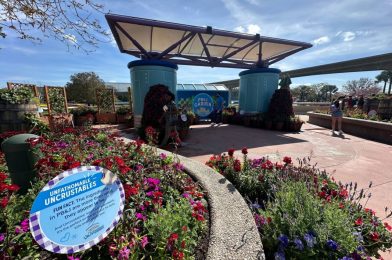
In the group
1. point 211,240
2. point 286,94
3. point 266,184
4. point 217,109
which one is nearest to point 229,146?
point 266,184

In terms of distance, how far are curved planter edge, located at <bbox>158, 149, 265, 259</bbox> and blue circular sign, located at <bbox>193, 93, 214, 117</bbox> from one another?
9849mm

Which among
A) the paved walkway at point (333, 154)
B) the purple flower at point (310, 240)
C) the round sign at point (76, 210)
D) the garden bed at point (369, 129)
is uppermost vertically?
the round sign at point (76, 210)

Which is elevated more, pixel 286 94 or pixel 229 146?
pixel 286 94

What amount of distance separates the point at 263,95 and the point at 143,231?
35.1 feet

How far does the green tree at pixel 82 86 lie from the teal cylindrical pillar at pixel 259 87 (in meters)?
32.8

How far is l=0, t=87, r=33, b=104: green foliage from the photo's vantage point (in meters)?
4.91

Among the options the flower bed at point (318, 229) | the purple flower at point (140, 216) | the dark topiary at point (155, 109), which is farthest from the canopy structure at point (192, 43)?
the flower bed at point (318, 229)

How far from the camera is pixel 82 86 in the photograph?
3706cm

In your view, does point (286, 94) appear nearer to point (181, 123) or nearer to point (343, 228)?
point (181, 123)

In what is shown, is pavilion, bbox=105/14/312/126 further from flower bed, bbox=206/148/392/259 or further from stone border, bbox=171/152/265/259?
flower bed, bbox=206/148/392/259

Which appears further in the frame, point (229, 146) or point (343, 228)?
point (229, 146)

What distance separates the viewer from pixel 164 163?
10.0ft

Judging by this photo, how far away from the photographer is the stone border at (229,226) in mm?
1513

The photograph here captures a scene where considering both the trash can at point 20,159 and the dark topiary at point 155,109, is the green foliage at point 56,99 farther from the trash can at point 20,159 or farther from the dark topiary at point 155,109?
the trash can at point 20,159
